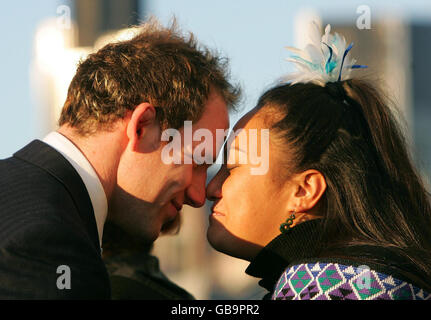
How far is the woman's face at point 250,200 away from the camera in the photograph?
129 inches

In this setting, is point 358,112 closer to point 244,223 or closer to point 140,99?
point 244,223

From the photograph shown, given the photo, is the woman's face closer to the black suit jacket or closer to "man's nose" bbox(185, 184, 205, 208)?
"man's nose" bbox(185, 184, 205, 208)

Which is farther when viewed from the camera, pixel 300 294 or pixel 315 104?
pixel 315 104

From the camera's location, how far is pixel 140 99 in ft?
10.4

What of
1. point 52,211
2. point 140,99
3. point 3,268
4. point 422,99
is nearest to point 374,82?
point 140,99

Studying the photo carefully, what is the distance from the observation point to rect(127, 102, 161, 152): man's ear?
10.1ft

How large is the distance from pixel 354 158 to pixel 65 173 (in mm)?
1314

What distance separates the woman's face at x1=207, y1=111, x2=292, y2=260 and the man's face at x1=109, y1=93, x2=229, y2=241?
0.49ft

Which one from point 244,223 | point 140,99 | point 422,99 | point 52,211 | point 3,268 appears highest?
point 140,99

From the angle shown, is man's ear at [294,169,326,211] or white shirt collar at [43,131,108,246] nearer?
white shirt collar at [43,131,108,246]

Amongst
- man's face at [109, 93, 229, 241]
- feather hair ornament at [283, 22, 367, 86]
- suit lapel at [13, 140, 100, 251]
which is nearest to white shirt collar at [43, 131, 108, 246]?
suit lapel at [13, 140, 100, 251]

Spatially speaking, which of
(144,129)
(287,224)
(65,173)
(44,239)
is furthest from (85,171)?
(287,224)
